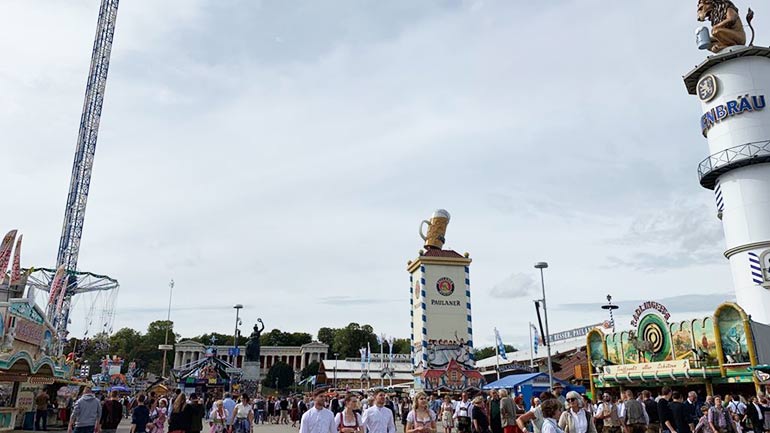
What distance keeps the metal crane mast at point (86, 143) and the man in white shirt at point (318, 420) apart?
63.1 meters

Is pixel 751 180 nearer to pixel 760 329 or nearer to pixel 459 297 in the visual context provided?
pixel 760 329

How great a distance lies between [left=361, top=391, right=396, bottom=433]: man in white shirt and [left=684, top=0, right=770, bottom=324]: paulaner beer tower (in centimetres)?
2611

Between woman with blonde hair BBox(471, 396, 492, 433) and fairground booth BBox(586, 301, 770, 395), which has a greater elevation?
fairground booth BBox(586, 301, 770, 395)

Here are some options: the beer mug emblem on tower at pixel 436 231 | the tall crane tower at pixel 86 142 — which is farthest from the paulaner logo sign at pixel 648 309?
the tall crane tower at pixel 86 142

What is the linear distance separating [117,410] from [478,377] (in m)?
30.0

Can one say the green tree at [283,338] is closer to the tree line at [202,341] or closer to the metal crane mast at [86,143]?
the tree line at [202,341]

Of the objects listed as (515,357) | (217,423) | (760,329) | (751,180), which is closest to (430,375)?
(760,329)

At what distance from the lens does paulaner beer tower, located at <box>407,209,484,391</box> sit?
→ 38688 mm

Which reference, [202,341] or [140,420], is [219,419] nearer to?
[140,420]

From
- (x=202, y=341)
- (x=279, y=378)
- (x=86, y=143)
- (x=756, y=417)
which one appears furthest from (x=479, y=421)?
(x=202, y=341)

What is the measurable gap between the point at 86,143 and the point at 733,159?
2455 inches

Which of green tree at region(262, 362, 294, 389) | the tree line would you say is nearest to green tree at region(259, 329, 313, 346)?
the tree line

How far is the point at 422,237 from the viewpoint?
44.2 metres

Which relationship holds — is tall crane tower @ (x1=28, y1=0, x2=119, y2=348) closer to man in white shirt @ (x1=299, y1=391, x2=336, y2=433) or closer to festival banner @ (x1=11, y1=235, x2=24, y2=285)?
festival banner @ (x1=11, y1=235, x2=24, y2=285)
